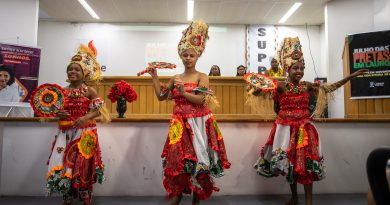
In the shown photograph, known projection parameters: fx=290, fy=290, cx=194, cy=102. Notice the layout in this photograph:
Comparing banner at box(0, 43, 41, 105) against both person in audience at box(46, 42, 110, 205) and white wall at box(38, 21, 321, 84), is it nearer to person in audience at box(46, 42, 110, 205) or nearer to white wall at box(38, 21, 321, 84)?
person in audience at box(46, 42, 110, 205)

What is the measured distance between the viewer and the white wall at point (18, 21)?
5781 millimetres

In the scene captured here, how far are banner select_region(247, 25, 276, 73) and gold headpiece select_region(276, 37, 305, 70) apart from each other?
18.2 ft

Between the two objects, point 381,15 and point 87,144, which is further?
point 381,15

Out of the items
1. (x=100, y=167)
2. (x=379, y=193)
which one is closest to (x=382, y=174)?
(x=379, y=193)

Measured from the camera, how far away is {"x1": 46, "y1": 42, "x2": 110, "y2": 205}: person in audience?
2229mm

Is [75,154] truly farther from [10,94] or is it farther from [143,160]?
[10,94]

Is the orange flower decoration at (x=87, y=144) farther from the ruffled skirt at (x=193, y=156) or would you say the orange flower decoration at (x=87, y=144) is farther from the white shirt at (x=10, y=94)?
the white shirt at (x=10, y=94)

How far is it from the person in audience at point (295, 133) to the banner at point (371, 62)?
207 centimetres

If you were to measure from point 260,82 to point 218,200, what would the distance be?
1.22m

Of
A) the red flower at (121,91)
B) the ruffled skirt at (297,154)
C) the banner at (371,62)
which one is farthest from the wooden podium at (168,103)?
the ruffled skirt at (297,154)

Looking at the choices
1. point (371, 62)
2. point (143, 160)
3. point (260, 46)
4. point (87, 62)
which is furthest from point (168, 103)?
point (260, 46)

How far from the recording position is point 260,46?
324 inches

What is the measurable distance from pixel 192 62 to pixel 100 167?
1132 mm

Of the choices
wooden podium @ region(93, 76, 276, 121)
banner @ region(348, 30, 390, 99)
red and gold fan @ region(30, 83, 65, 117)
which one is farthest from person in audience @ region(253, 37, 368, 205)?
wooden podium @ region(93, 76, 276, 121)
